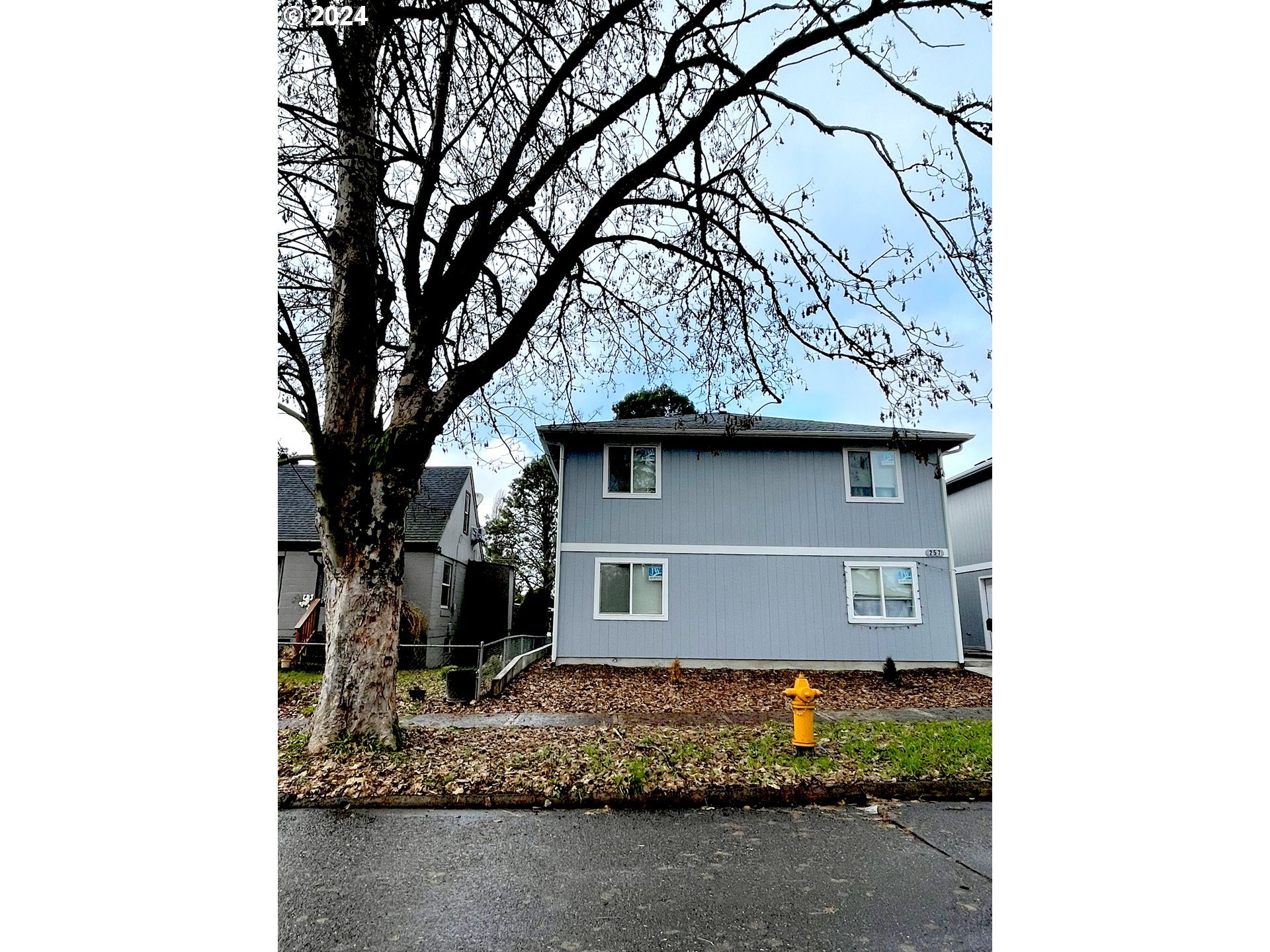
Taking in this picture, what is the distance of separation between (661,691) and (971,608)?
10.3 meters

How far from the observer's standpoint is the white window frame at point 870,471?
1288cm

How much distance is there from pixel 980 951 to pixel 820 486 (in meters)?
10.8

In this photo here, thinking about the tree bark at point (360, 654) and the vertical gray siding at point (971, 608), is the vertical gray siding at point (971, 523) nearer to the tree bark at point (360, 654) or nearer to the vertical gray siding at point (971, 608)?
the vertical gray siding at point (971, 608)

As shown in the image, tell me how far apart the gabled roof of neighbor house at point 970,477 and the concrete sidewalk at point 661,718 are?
313 inches

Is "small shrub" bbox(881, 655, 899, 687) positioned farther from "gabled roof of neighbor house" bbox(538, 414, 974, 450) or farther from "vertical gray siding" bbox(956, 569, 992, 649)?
"vertical gray siding" bbox(956, 569, 992, 649)

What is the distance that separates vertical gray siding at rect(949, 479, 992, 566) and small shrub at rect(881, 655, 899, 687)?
5.27m

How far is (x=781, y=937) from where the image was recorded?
8.68ft

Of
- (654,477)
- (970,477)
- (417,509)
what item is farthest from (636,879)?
(970,477)

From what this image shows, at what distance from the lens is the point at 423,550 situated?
15.8m

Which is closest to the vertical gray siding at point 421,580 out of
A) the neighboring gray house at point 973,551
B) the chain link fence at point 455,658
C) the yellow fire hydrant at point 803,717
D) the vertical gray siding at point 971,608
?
the chain link fence at point 455,658

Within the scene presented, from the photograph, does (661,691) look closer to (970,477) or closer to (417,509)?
(417,509)

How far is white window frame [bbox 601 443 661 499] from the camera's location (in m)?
12.7

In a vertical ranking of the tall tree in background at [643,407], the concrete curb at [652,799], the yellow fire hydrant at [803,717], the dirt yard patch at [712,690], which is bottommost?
the dirt yard patch at [712,690]
